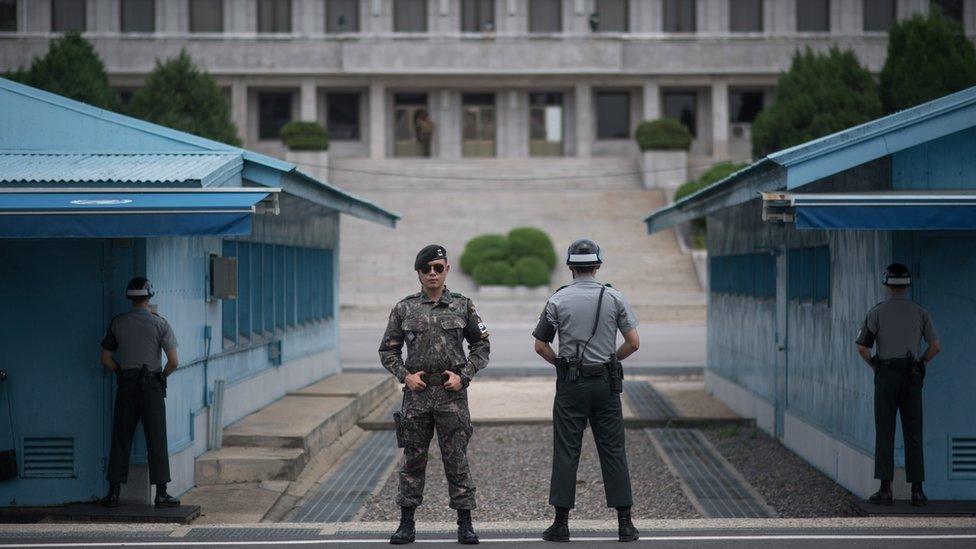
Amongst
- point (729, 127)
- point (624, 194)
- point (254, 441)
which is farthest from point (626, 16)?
point (254, 441)

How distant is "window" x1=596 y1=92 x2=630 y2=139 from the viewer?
5738 centimetres

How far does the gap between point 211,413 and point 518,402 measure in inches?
282

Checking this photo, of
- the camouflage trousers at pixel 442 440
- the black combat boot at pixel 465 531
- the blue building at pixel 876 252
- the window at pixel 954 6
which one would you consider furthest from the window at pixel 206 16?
the black combat boot at pixel 465 531

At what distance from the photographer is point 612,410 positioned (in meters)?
8.49

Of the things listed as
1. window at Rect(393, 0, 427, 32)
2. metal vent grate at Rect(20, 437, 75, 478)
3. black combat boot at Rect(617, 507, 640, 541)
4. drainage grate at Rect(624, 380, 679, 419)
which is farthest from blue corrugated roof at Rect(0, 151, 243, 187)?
window at Rect(393, 0, 427, 32)

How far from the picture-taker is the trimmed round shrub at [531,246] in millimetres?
37656

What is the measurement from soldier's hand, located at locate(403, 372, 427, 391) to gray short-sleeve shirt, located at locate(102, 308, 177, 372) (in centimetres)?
273

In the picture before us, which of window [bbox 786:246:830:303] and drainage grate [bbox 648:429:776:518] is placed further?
Answer: window [bbox 786:246:830:303]

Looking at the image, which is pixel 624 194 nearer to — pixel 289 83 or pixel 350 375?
pixel 289 83

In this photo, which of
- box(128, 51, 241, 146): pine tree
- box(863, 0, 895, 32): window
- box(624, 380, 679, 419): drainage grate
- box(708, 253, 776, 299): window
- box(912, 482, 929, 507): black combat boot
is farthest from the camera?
box(863, 0, 895, 32): window

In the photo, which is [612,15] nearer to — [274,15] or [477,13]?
[477,13]

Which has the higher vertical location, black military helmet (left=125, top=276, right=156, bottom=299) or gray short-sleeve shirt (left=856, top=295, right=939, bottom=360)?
black military helmet (left=125, top=276, right=156, bottom=299)

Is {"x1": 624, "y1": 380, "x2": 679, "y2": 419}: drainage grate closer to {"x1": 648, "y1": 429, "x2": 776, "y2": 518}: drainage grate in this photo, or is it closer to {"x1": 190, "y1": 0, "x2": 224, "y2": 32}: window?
{"x1": 648, "y1": 429, "x2": 776, "y2": 518}: drainage grate

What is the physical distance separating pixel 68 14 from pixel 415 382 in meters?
51.2
